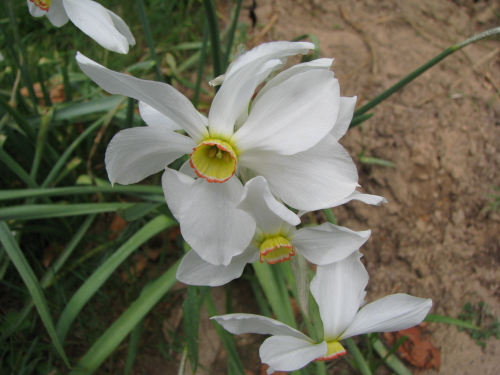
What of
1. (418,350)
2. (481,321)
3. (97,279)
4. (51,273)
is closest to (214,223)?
(97,279)

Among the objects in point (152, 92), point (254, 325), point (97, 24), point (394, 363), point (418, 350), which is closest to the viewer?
point (152, 92)

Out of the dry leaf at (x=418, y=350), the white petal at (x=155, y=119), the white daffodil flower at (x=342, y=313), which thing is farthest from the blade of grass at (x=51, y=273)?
the dry leaf at (x=418, y=350)

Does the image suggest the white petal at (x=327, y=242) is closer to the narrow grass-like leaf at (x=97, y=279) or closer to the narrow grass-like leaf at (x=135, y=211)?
the narrow grass-like leaf at (x=135, y=211)

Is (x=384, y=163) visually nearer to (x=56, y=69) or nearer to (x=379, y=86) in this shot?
(x=379, y=86)

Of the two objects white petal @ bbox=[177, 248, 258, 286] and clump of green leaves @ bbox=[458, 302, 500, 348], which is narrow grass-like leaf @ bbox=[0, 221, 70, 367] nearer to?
white petal @ bbox=[177, 248, 258, 286]

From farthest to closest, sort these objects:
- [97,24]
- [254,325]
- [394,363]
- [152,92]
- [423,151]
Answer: [423,151] < [394,363] < [97,24] < [254,325] < [152,92]

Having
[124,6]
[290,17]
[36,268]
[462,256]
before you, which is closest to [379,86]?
[290,17]

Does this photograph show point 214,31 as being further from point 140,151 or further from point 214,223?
point 214,223
